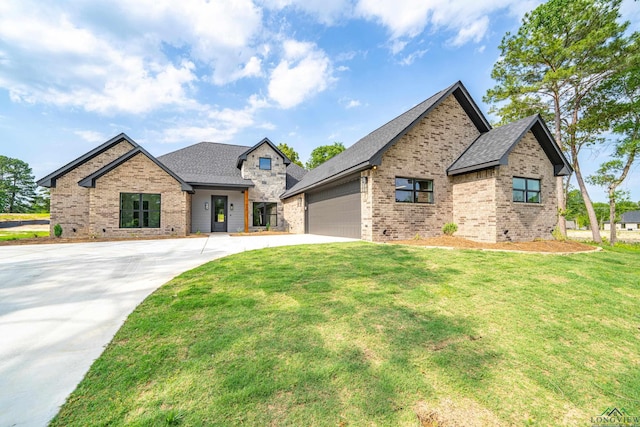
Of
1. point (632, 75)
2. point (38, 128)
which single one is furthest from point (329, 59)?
point (38, 128)

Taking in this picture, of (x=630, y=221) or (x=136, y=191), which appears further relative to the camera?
(x=630, y=221)

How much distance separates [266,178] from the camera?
19.7 metres

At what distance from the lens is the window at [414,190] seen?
10898 mm

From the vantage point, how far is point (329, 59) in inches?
558

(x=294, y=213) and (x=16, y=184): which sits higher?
(x=16, y=184)

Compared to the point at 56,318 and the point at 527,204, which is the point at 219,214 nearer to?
the point at 56,318

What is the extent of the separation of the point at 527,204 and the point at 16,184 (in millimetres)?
71433

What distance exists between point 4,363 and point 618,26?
83.1 feet

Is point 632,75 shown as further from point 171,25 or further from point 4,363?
point 4,363

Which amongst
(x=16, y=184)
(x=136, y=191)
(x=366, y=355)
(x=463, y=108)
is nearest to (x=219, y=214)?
(x=136, y=191)

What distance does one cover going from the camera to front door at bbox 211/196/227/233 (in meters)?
18.9

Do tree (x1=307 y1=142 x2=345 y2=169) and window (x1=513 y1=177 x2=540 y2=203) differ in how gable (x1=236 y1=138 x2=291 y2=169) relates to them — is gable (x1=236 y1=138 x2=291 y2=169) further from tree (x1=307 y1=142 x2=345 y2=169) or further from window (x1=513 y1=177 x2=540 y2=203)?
tree (x1=307 y1=142 x2=345 y2=169)

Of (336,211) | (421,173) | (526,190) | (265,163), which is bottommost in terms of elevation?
(336,211)

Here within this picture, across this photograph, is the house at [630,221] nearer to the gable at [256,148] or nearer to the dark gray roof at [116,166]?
the gable at [256,148]
